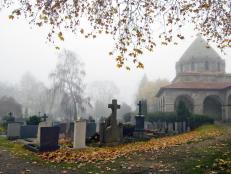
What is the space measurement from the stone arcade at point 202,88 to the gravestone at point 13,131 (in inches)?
1067

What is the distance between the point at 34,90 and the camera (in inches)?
3716

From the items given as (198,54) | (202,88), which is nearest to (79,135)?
(202,88)

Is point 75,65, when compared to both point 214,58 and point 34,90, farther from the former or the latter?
point 34,90

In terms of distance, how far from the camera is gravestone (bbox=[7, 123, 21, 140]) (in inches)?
753

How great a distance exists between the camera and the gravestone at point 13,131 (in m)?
19.1

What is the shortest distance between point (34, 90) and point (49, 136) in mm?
84235

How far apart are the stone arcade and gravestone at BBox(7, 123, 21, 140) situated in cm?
2710

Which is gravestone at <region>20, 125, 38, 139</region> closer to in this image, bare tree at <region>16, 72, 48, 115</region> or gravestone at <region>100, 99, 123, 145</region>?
gravestone at <region>100, 99, 123, 145</region>

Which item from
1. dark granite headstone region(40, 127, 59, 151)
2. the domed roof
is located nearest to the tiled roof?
the domed roof

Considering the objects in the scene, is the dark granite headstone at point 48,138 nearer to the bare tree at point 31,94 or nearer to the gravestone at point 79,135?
the gravestone at point 79,135

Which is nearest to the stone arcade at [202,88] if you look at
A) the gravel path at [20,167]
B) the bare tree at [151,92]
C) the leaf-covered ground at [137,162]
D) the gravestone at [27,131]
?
the bare tree at [151,92]

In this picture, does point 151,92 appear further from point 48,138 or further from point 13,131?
point 48,138

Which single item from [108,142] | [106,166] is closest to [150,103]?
[108,142]

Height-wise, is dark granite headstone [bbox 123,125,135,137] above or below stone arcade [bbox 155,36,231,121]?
below
